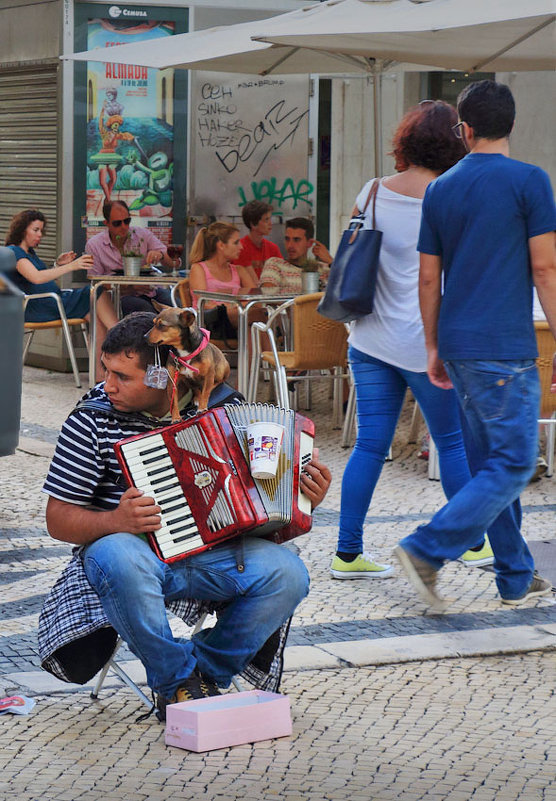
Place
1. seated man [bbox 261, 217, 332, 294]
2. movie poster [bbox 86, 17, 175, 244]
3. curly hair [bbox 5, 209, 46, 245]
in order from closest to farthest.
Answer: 1. seated man [bbox 261, 217, 332, 294]
2. curly hair [bbox 5, 209, 46, 245]
3. movie poster [bbox 86, 17, 175, 244]

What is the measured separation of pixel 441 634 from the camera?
5.07m

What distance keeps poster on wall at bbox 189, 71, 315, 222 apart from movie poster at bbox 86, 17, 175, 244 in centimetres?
33

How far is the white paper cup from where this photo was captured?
156 inches

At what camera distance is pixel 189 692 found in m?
4.04

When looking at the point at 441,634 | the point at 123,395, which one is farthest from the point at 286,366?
the point at 123,395

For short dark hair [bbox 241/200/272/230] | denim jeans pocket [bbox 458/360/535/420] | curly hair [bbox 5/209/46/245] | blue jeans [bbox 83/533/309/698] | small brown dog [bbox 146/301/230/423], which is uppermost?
short dark hair [bbox 241/200/272/230]

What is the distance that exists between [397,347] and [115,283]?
211 inches

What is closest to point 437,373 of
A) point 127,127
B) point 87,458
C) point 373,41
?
point 87,458

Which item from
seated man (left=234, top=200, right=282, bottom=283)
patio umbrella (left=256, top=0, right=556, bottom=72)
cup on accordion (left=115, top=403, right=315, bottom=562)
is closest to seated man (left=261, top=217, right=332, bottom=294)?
seated man (left=234, top=200, right=282, bottom=283)

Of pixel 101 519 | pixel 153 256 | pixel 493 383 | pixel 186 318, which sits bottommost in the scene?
pixel 101 519

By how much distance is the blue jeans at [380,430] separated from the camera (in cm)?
566

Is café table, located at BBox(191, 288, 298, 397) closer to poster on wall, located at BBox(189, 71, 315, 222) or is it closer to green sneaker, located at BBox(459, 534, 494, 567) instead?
poster on wall, located at BBox(189, 71, 315, 222)

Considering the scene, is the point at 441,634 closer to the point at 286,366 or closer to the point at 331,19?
the point at 286,366

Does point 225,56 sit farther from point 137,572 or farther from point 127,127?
point 137,572
